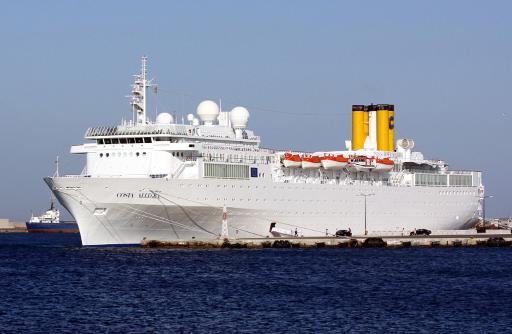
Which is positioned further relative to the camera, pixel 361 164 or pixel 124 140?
pixel 361 164

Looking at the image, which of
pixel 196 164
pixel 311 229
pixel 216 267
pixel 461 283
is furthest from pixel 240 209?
pixel 461 283

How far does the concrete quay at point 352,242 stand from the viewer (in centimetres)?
7112

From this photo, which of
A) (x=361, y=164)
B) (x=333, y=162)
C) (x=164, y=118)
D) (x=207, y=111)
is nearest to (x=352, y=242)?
(x=333, y=162)

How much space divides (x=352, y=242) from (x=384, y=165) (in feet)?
44.2

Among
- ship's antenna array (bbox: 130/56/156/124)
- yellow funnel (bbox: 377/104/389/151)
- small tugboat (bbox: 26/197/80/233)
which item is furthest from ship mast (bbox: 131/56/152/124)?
small tugboat (bbox: 26/197/80/233)

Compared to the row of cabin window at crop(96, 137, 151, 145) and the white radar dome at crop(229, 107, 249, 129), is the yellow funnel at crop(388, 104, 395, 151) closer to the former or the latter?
the white radar dome at crop(229, 107, 249, 129)

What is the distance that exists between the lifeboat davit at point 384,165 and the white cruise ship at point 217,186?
9cm

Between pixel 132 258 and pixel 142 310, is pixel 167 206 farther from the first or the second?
pixel 142 310

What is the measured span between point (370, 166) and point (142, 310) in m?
47.5

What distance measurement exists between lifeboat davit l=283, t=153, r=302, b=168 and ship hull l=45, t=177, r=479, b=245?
1617 millimetres

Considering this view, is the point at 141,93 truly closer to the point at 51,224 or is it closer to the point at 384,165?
the point at 384,165

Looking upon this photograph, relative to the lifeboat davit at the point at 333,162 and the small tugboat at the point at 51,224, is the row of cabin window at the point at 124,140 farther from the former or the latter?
the small tugboat at the point at 51,224

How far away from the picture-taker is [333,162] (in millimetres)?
83062

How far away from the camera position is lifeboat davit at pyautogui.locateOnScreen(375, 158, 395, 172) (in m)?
88.5
